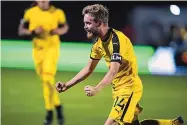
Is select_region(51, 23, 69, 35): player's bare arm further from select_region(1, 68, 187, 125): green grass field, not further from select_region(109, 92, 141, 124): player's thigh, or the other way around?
select_region(109, 92, 141, 124): player's thigh

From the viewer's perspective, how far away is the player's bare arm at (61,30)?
5.35 meters

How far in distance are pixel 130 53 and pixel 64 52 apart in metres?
1.64

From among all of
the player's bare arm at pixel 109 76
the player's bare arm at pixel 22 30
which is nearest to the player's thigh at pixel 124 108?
the player's bare arm at pixel 109 76

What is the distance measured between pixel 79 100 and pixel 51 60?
48 centimetres

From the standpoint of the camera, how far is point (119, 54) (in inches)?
146

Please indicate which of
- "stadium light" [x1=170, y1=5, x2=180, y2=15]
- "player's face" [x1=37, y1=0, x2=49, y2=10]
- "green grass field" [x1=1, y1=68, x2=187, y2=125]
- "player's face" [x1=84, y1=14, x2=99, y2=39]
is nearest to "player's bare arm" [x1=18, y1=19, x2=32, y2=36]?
"player's face" [x1=37, y1=0, x2=49, y2=10]

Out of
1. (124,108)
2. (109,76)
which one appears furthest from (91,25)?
(124,108)

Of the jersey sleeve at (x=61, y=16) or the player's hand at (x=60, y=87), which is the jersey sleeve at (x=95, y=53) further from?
the jersey sleeve at (x=61, y=16)

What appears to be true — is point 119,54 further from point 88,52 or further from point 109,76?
point 88,52

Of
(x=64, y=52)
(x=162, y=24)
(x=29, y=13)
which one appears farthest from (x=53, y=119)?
(x=162, y=24)

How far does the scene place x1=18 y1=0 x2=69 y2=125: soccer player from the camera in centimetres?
532

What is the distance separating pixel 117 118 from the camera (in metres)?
3.84

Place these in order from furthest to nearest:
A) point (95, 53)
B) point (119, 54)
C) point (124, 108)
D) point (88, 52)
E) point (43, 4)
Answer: point (88, 52) → point (43, 4) → point (95, 53) → point (124, 108) → point (119, 54)

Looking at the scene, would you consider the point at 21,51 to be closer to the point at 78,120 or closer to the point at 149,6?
the point at 78,120
